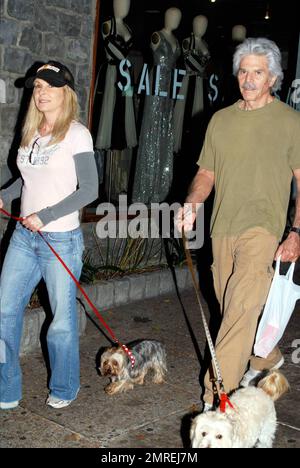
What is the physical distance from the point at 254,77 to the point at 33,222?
1667 mm

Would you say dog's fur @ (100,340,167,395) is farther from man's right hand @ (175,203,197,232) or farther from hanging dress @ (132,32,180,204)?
hanging dress @ (132,32,180,204)

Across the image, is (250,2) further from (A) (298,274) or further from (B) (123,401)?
(B) (123,401)

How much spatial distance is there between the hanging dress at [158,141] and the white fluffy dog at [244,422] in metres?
5.01

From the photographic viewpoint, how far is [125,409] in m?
4.62

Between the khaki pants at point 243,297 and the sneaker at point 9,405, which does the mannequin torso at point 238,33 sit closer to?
the khaki pants at point 243,297

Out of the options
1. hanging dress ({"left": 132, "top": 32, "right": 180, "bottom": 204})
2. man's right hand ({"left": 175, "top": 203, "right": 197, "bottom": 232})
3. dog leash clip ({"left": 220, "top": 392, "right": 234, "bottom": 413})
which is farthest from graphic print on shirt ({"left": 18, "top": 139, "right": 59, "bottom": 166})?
hanging dress ({"left": 132, "top": 32, "right": 180, "bottom": 204})

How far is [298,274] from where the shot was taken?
890cm

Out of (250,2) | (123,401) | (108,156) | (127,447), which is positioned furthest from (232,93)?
(127,447)

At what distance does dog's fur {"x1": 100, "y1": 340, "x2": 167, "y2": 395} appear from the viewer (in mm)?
4824

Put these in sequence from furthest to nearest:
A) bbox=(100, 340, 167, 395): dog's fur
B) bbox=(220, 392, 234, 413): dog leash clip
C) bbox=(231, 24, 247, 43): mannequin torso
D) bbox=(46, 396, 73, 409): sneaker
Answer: bbox=(231, 24, 247, 43): mannequin torso
bbox=(100, 340, 167, 395): dog's fur
bbox=(46, 396, 73, 409): sneaker
bbox=(220, 392, 234, 413): dog leash clip

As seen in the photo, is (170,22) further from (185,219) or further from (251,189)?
(185,219)

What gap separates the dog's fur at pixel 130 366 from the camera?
4824 mm

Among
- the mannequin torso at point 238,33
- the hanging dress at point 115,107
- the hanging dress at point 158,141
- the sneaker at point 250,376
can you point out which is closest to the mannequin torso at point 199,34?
the hanging dress at point 158,141
